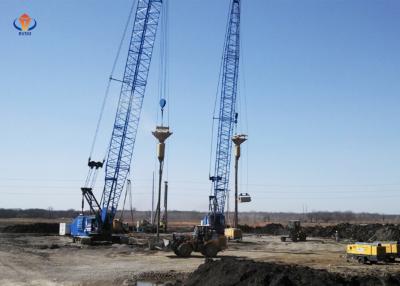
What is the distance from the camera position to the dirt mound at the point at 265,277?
18906mm

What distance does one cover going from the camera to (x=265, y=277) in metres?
19.2

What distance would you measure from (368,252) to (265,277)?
621 inches

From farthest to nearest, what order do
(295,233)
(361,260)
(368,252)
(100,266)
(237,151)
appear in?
(237,151)
(295,233)
(361,260)
(368,252)
(100,266)

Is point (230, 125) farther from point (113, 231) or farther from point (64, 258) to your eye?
point (64, 258)

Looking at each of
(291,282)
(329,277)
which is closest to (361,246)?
(329,277)

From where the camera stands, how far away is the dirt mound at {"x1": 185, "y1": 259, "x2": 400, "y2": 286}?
18.9 m

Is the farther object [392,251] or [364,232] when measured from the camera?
[364,232]

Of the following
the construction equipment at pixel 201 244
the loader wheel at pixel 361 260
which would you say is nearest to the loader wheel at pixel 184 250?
the construction equipment at pixel 201 244

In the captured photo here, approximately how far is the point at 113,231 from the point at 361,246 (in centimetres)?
3099

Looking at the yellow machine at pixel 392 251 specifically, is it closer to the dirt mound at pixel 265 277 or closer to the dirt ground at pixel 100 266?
the dirt ground at pixel 100 266

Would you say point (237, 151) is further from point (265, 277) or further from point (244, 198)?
point (265, 277)

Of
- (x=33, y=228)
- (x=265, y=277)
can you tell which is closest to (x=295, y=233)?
(x=33, y=228)

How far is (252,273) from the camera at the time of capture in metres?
20.4

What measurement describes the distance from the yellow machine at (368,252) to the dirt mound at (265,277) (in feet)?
37.2
